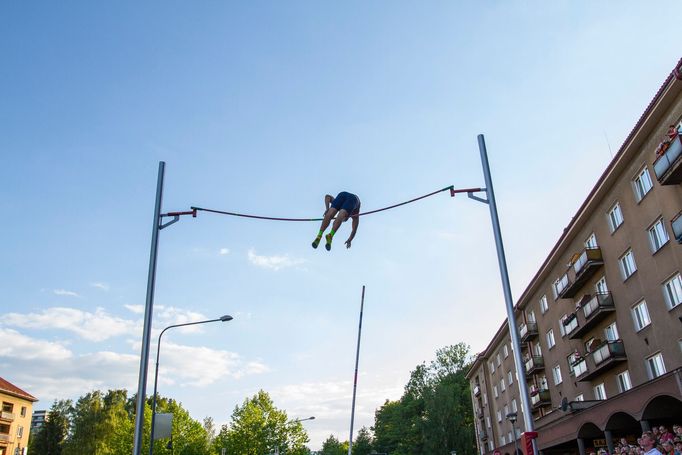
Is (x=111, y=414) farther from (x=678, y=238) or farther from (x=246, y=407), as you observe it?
(x=678, y=238)

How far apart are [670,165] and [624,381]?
41.4ft

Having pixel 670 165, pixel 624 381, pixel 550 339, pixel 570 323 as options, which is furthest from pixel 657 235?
pixel 550 339

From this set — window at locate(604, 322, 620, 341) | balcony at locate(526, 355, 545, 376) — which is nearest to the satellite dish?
window at locate(604, 322, 620, 341)

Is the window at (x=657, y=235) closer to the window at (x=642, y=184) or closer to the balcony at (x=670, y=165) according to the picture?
the window at (x=642, y=184)

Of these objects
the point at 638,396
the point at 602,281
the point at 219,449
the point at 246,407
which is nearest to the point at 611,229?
the point at 602,281

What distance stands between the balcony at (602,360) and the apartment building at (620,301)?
5 cm

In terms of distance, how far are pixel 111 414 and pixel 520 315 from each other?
164 ft

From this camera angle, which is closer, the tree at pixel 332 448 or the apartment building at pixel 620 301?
the apartment building at pixel 620 301

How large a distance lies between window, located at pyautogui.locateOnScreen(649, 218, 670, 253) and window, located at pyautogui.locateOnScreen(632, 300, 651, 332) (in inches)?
121

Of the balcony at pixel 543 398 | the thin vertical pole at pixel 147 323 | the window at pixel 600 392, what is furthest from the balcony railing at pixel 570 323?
the thin vertical pole at pixel 147 323

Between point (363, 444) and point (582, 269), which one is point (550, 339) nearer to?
point (582, 269)

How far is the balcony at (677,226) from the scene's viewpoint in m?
20.5

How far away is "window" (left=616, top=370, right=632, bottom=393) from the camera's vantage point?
2725 centimetres

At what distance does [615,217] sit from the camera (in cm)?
2716
